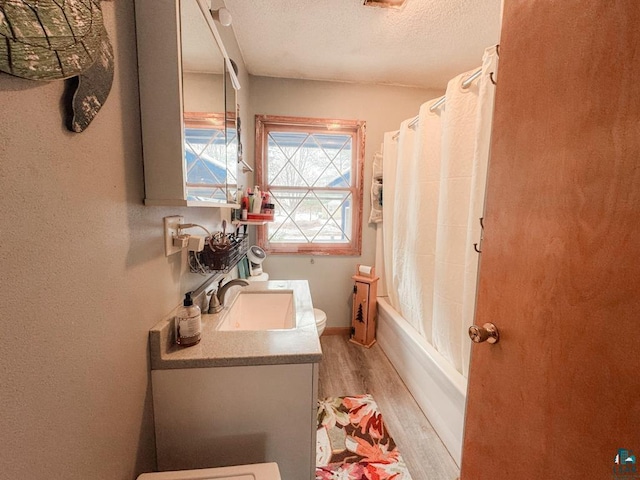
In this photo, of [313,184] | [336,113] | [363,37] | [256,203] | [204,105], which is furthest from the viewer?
[313,184]

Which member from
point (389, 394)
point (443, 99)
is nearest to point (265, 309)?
point (389, 394)

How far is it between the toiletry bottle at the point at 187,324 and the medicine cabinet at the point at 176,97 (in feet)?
1.13

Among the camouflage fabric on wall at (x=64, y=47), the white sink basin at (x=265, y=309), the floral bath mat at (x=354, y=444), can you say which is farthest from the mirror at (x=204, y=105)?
the floral bath mat at (x=354, y=444)

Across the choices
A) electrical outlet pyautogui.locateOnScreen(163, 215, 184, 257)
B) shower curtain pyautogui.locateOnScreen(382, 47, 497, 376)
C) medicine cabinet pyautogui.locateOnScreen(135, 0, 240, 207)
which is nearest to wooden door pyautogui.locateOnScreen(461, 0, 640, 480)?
shower curtain pyautogui.locateOnScreen(382, 47, 497, 376)

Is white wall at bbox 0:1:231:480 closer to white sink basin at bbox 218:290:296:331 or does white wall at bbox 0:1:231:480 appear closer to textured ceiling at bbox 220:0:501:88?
white sink basin at bbox 218:290:296:331

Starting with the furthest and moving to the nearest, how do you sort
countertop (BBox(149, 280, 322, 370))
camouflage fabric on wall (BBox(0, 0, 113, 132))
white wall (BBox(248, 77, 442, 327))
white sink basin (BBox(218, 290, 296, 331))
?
white wall (BBox(248, 77, 442, 327))
white sink basin (BBox(218, 290, 296, 331))
countertop (BBox(149, 280, 322, 370))
camouflage fabric on wall (BBox(0, 0, 113, 132))

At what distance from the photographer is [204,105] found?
3.23 feet

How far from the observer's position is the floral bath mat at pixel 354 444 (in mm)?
1223

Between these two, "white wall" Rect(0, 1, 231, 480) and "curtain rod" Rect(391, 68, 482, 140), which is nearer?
"white wall" Rect(0, 1, 231, 480)

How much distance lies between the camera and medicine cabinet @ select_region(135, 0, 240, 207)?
27.6 inches

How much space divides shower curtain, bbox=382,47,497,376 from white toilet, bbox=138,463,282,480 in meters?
1.04

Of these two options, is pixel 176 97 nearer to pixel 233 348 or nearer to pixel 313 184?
pixel 233 348

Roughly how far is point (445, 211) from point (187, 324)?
4.40 ft

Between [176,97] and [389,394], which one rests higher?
[176,97]
